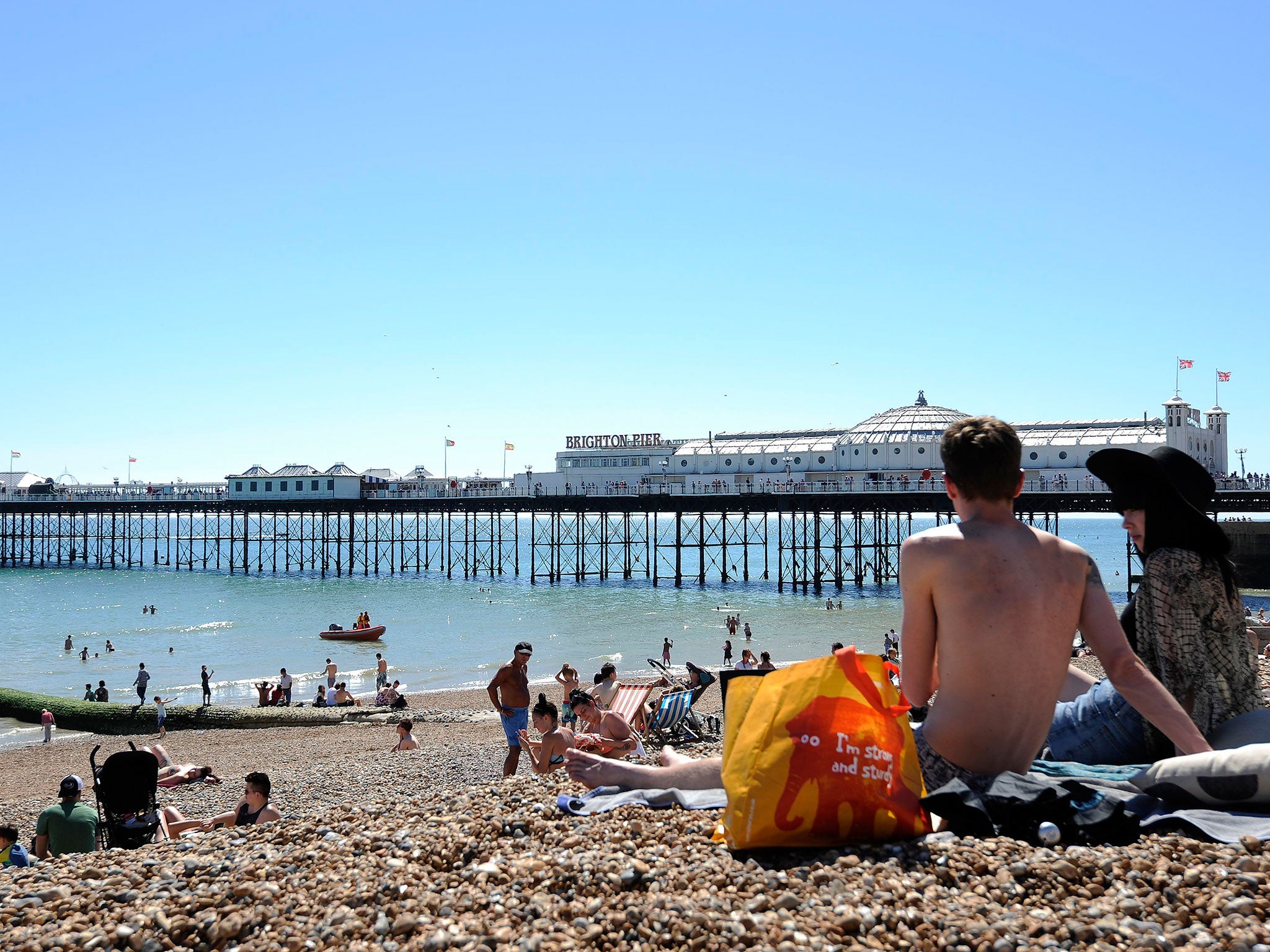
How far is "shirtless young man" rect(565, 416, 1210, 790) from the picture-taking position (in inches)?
131

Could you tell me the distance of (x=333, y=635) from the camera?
37.0 metres

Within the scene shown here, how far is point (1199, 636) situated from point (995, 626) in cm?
136

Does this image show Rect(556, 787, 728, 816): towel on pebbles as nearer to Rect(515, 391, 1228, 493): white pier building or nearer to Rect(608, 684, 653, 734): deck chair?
Rect(608, 684, 653, 734): deck chair

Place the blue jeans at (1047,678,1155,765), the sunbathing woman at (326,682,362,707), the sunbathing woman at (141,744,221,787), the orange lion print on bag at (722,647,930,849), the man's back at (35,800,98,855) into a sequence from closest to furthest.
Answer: the orange lion print on bag at (722,647,930,849), the blue jeans at (1047,678,1155,765), the man's back at (35,800,98,855), the sunbathing woman at (141,744,221,787), the sunbathing woman at (326,682,362,707)

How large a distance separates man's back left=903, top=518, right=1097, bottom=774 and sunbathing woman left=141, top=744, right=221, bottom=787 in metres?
9.56

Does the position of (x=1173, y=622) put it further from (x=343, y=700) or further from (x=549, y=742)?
(x=343, y=700)

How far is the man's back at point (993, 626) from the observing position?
3332 millimetres

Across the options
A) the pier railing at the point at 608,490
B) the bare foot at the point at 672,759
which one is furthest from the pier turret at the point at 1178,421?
the bare foot at the point at 672,759

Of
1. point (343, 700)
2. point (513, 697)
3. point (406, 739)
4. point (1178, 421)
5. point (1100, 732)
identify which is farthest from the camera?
point (1178, 421)

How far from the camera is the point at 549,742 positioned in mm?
8234

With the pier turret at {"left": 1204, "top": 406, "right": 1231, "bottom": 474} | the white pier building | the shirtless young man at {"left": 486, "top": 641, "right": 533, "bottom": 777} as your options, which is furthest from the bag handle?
the pier turret at {"left": 1204, "top": 406, "right": 1231, "bottom": 474}

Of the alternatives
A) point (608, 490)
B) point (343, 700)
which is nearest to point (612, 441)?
point (608, 490)

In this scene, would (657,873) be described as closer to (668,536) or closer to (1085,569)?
(1085,569)

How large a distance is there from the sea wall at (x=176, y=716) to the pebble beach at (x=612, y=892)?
A: 17703mm
